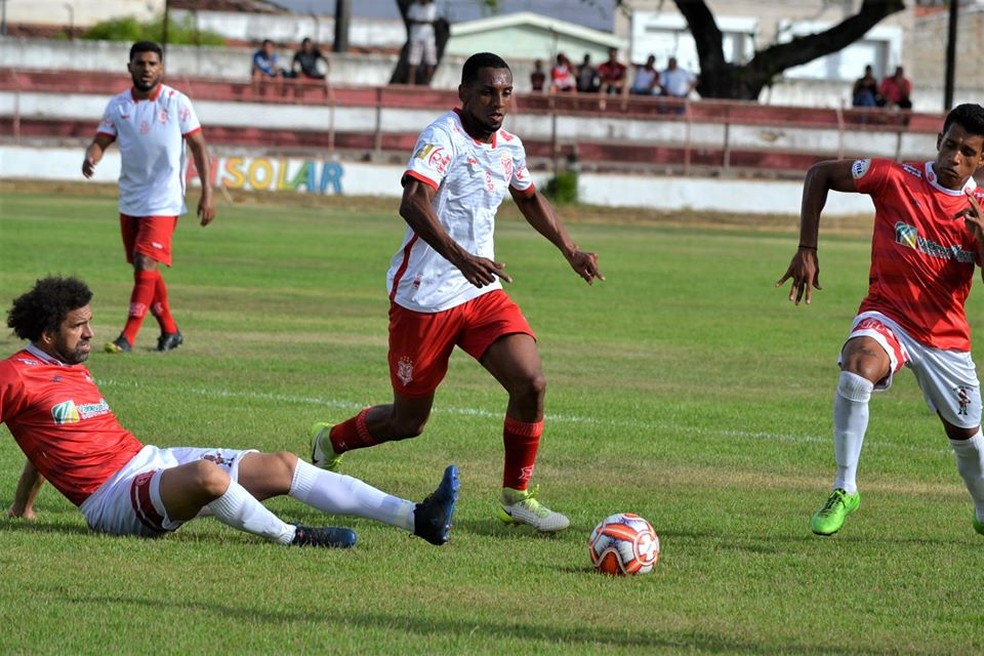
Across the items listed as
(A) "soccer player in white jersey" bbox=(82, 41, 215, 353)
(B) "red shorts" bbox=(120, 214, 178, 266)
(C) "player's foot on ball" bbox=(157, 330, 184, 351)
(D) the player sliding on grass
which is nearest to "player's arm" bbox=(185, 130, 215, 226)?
(A) "soccer player in white jersey" bbox=(82, 41, 215, 353)

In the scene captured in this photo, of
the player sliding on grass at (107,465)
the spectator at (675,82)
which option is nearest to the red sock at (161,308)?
the player sliding on grass at (107,465)

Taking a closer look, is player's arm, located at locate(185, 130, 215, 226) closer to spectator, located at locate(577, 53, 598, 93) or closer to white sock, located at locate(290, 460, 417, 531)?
white sock, located at locate(290, 460, 417, 531)

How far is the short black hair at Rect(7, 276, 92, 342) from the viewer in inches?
268

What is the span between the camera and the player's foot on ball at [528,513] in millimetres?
7449

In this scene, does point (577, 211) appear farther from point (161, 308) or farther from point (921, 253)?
point (921, 253)

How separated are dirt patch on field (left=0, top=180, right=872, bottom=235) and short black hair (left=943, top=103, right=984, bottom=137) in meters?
25.6

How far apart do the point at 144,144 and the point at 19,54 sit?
36.8 metres

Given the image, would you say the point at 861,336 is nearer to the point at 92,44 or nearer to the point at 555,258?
the point at 555,258

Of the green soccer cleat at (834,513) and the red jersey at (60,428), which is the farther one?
the green soccer cleat at (834,513)

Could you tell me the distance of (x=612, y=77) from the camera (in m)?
42.1

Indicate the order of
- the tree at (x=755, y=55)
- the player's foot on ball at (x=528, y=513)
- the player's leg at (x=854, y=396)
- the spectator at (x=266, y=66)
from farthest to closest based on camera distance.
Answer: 1. the tree at (x=755, y=55)
2. the spectator at (x=266, y=66)
3. the player's foot on ball at (x=528, y=513)
4. the player's leg at (x=854, y=396)

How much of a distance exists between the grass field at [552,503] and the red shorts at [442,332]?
75cm

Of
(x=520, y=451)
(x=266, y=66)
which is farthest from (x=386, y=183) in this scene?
(x=520, y=451)

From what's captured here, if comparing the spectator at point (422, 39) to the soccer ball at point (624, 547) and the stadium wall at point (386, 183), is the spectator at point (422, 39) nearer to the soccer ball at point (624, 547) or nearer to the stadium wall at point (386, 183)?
the stadium wall at point (386, 183)
